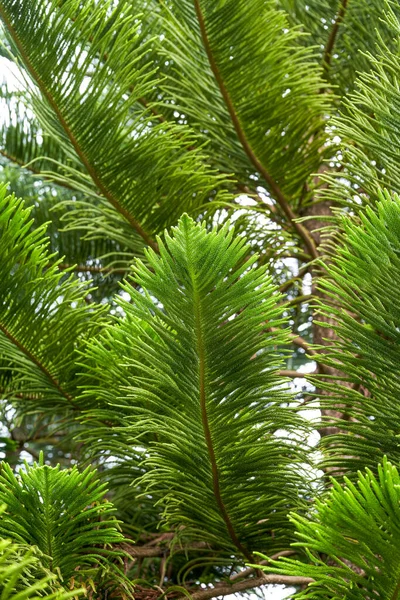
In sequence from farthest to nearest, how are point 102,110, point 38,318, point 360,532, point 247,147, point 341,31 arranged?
point 341,31, point 247,147, point 102,110, point 38,318, point 360,532

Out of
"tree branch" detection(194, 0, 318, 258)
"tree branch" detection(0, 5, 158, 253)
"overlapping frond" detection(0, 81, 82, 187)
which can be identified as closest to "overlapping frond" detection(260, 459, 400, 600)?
"tree branch" detection(194, 0, 318, 258)

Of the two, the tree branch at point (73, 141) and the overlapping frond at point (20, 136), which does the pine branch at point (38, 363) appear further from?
the overlapping frond at point (20, 136)

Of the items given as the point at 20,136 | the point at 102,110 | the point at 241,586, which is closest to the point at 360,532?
the point at 241,586

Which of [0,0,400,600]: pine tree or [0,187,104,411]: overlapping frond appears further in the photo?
[0,187,104,411]: overlapping frond

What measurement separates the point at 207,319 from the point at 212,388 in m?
0.08

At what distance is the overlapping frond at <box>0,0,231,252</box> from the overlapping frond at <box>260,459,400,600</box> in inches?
26.8

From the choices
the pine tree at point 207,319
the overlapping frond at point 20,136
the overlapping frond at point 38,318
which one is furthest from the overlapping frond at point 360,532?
the overlapping frond at point 20,136

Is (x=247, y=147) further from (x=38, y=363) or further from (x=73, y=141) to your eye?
(x=38, y=363)

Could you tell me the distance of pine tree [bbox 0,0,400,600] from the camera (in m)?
0.71

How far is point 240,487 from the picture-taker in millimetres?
861

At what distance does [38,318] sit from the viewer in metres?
1.03

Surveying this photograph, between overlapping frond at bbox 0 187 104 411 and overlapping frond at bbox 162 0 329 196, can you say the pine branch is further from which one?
overlapping frond at bbox 162 0 329 196

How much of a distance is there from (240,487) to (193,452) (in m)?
0.08

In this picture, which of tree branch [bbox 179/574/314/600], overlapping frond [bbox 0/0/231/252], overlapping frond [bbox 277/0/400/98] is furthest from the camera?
overlapping frond [bbox 277/0/400/98]
